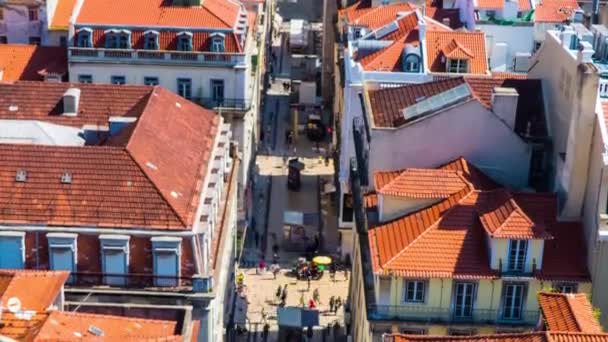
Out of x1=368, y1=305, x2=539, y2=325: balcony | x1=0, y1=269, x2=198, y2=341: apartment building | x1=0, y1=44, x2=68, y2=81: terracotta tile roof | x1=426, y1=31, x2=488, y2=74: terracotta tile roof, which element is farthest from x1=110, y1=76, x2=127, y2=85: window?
x1=0, y1=269, x2=198, y2=341: apartment building

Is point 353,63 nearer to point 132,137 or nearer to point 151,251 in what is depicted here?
point 132,137

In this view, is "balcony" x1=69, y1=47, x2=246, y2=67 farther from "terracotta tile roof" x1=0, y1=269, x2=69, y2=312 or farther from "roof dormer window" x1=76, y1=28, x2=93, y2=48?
"terracotta tile roof" x1=0, y1=269, x2=69, y2=312

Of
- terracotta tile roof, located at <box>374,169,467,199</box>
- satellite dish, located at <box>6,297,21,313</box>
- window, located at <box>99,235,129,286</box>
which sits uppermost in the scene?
terracotta tile roof, located at <box>374,169,467,199</box>

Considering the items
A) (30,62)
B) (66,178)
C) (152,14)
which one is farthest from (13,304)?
(30,62)

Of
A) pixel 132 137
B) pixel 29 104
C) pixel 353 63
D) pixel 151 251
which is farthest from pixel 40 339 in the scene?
pixel 353 63

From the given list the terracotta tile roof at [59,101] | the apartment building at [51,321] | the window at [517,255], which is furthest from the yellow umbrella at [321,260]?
the apartment building at [51,321]
